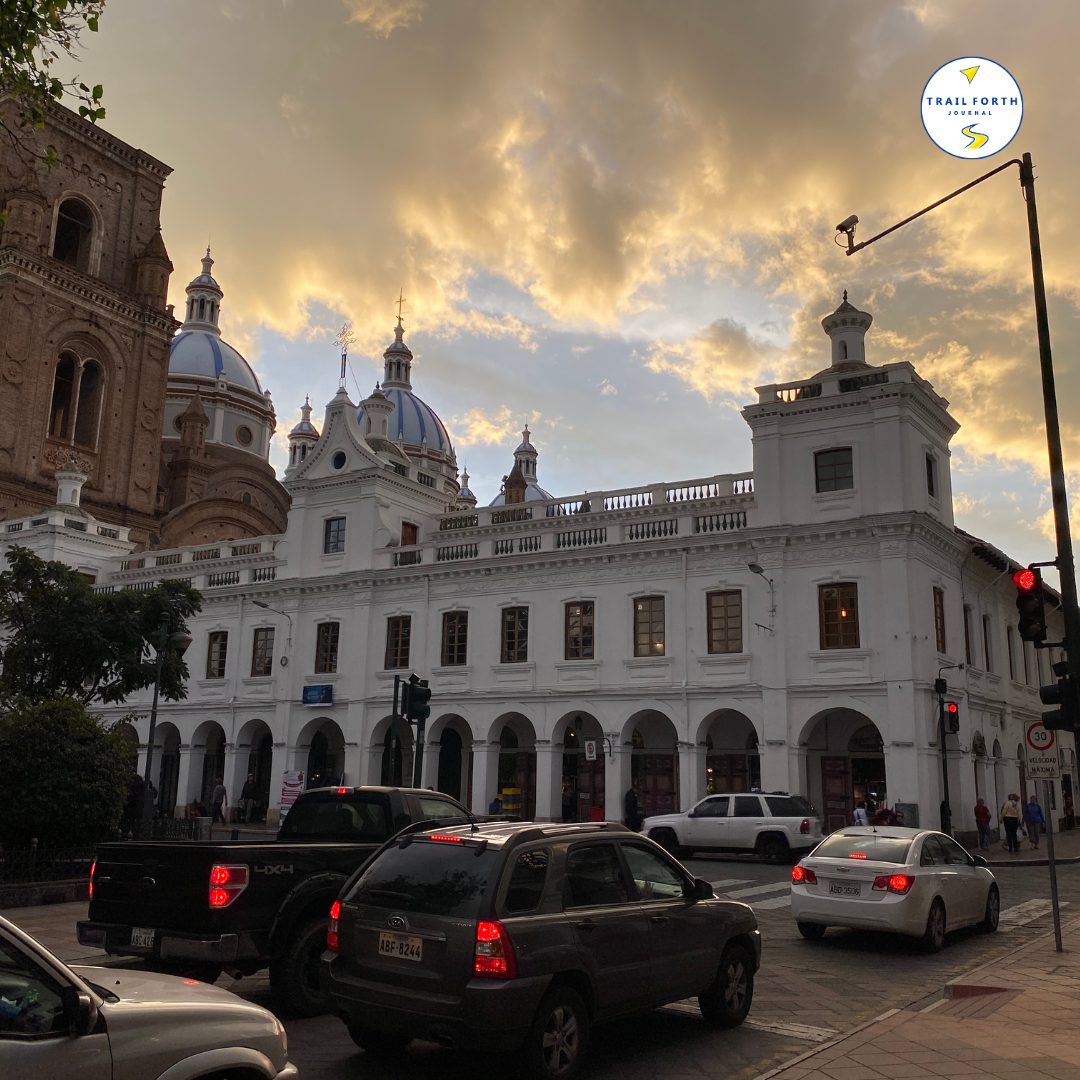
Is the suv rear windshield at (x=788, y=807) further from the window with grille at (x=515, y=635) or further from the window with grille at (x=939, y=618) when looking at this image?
the window with grille at (x=515, y=635)

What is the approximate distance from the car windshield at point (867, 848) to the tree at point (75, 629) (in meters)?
17.0

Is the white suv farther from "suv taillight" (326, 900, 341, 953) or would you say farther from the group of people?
"suv taillight" (326, 900, 341, 953)

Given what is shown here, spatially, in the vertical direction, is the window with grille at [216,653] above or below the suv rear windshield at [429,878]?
above

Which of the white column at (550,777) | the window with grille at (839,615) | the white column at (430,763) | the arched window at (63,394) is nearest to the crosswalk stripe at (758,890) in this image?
the window with grille at (839,615)

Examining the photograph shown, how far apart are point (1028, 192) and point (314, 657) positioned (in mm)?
28995

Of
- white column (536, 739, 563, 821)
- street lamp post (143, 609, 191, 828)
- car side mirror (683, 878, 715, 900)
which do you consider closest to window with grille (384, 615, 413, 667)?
white column (536, 739, 563, 821)

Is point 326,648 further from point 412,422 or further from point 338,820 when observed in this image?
point 412,422

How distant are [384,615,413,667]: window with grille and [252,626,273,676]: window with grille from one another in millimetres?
5374

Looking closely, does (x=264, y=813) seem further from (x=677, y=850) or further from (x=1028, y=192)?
(x=1028, y=192)

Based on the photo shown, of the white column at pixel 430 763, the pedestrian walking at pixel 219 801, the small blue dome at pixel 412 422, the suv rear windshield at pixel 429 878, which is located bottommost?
the pedestrian walking at pixel 219 801

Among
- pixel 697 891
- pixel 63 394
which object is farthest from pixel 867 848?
pixel 63 394

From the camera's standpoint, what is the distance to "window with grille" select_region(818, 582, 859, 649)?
2727cm

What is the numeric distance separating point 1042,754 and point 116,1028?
40.1 ft

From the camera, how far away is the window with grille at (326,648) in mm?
36250
